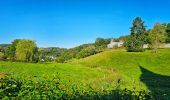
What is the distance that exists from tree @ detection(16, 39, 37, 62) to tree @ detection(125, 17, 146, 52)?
32616 millimetres

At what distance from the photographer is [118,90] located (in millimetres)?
12867

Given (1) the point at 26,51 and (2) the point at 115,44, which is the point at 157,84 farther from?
(2) the point at 115,44

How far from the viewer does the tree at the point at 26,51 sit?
405 ft

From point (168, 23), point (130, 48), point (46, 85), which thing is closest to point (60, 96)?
point (46, 85)

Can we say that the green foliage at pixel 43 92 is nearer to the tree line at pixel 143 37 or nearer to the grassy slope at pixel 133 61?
the grassy slope at pixel 133 61

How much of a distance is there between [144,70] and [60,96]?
87.2 m

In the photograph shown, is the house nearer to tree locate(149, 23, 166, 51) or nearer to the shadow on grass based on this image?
tree locate(149, 23, 166, 51)

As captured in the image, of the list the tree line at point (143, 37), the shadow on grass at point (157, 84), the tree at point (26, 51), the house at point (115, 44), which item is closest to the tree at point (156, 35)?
the tree line at point (143, 37)

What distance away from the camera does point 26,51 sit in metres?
123

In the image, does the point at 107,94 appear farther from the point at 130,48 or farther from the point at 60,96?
the point at 130,48

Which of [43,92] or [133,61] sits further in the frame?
[133,61]

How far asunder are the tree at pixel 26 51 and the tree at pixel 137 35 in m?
32.6

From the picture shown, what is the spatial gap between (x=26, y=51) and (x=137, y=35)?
3939 centimetres

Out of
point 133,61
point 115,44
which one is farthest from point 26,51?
point 115,44
